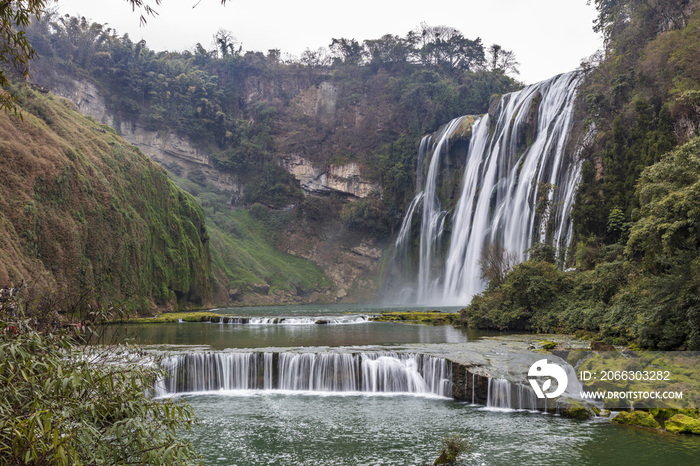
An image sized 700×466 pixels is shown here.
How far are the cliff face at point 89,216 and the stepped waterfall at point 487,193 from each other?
23331 mm

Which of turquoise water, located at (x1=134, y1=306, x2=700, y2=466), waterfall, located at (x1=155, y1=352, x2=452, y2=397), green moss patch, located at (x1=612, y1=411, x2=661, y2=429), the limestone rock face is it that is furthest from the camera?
the limestone rock face

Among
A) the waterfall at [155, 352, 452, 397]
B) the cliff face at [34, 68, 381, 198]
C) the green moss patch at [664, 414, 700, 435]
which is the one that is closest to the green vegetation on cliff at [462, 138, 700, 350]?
the green moss patch at [664, 414, 700, 435]

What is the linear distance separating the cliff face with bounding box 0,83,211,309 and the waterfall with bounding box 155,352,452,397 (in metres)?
Answer: 5.94

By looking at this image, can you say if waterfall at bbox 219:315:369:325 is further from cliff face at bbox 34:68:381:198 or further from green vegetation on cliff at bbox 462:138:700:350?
cliff face at bbox 34:68:381:198

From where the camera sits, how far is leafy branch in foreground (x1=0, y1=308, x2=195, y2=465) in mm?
3652

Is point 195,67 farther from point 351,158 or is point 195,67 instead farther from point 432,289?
point 432,289

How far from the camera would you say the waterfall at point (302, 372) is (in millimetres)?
15352

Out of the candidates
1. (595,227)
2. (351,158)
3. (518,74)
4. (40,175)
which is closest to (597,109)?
(595,227)

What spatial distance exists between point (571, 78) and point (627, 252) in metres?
26.9

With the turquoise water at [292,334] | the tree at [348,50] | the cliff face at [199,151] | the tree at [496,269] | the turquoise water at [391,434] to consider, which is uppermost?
the tree at [348,50]

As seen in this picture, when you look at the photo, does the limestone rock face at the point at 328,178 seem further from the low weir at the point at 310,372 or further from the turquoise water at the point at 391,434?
the turquoise water at the point at 391,434

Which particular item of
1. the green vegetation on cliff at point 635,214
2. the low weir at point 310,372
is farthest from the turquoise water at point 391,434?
the green vegetation on cliff at point 635,214

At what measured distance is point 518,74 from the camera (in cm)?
7712

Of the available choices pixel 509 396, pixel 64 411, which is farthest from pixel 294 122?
pixel 64 411
